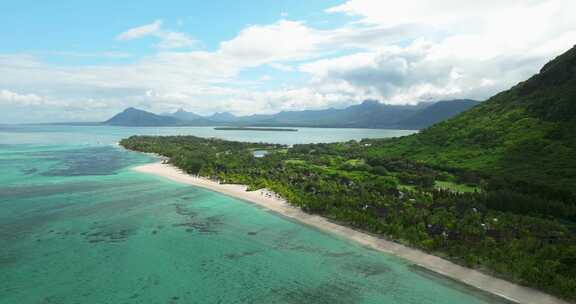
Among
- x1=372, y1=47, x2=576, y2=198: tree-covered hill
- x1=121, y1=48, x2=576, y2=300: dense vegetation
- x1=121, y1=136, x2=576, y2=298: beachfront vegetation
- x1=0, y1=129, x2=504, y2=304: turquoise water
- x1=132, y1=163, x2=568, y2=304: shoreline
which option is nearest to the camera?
x1=132, y1=163, x2=568, y2=304: shoreline

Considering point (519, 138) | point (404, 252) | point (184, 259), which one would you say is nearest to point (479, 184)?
point (519, 138)

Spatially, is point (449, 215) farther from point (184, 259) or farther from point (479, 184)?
point (184, 259)

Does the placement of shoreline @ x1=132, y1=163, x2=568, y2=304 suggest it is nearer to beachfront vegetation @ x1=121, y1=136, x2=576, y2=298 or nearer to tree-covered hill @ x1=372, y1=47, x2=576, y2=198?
beachfront vegetation @ x1=121, y1=136, x2=576, y2=298

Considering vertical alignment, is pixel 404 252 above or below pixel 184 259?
above

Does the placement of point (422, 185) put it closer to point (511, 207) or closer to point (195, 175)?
point (511, 207)

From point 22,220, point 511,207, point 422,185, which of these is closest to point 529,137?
point 422,185

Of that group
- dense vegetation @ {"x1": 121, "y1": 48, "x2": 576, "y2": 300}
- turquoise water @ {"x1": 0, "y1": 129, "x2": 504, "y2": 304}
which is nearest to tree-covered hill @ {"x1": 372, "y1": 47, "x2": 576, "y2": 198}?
dense vegetation @ {"x1": 121, "y1": 48, "x2": 576, "y2": 300}
